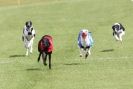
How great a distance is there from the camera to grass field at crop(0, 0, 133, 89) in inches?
1007

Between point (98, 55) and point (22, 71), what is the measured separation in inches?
274

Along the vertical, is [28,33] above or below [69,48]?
above

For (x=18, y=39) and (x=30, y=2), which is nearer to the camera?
(x=18, y=39)

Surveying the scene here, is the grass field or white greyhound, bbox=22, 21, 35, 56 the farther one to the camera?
white greyhound, bbox=22, 21, 35, 56

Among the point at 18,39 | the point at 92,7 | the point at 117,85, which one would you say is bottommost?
the point at 117,85

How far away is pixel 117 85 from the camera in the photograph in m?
24.0

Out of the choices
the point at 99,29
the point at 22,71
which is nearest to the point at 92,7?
the point at 99,29

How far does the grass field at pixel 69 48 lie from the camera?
25.6 m

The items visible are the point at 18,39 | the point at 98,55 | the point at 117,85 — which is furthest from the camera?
the point at 18,39

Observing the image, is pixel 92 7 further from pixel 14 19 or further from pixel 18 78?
pixel 18 78

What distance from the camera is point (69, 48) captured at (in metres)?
38.5

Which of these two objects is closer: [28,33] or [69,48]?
[28,33]

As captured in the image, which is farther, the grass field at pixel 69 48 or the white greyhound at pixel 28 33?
the white greyhound at pixel 28 33

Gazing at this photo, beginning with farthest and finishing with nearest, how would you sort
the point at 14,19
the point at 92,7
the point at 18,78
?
the point at 92,7 < the point at 14,19 < the point at 18,78
